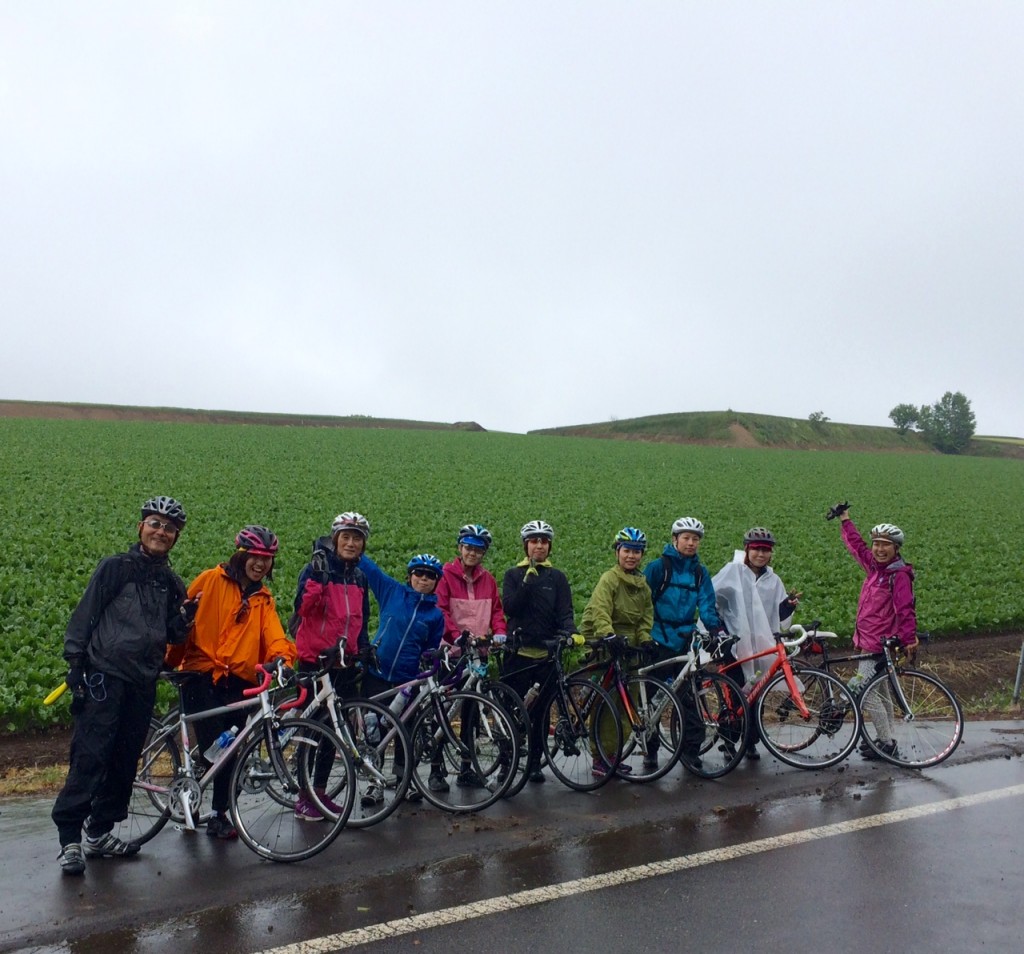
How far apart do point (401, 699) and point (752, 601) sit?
3370mm

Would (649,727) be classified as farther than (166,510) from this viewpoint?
Yes

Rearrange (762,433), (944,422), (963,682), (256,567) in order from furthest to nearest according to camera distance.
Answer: (944,422) → (762,433) → (963,682) → (256,567)

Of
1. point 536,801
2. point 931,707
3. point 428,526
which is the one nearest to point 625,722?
point 536,801

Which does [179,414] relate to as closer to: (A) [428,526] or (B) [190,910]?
(A) [428,526]

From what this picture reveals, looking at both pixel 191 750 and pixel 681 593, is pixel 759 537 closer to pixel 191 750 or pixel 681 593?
pixel 681 593

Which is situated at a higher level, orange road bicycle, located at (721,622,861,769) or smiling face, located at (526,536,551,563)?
smiling face, located at (526,536,551,563)

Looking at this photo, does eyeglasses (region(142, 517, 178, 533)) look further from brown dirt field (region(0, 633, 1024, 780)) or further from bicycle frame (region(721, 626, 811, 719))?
bicycle frame (region(721, 626, 811, 719))

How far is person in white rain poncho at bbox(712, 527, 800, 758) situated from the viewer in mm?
7926

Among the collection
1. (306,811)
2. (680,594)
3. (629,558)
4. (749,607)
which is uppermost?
(629,558)

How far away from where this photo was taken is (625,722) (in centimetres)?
720

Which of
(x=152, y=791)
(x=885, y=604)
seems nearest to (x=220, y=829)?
(x=152, y=791)

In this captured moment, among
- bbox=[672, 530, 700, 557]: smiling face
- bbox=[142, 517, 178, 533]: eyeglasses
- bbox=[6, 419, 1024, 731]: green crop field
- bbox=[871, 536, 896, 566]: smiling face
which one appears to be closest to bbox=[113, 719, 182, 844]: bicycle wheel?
bbox=[142, 517, 178, 533]: eyeglasses

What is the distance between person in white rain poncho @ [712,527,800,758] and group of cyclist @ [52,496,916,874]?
13mm

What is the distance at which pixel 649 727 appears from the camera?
716cm
